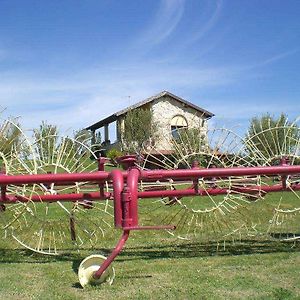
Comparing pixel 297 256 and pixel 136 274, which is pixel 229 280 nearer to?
pixel 136 274

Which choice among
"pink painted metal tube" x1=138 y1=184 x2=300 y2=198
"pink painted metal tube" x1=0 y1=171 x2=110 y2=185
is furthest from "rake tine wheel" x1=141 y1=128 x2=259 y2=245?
"pink painted metal tube" x1=0 y1=171 x2=110 y2=185

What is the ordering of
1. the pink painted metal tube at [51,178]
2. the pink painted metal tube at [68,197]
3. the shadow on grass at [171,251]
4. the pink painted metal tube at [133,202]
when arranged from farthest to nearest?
the shadow on grass at [171,251] < the pink painted metal tube at [68,197] < the pink painted metal tube at [51,178] < the pink painted metal tube at [133,202]

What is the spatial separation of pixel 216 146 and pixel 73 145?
5.86 ft

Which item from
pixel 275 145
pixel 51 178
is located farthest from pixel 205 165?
pixel 51 178

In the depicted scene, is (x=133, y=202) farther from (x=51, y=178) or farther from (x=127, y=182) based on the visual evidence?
(x=51, y=178)

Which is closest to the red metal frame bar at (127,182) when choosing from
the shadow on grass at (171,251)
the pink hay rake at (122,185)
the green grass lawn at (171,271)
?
the pink hay rake at (122,185)

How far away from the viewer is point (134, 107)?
25.3 metres

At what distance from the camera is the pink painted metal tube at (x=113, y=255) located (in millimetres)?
3742

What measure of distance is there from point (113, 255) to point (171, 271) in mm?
1185

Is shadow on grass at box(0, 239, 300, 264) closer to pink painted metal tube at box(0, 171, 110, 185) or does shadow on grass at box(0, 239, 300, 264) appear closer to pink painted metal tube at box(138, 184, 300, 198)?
pink painted metal tube at box(138, 184, 300, 198)

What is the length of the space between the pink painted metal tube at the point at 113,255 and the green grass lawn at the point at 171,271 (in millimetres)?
137

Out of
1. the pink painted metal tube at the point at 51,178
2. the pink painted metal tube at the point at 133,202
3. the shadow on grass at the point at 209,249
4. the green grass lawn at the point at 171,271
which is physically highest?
the pink painted metal tube at the point at 51,178

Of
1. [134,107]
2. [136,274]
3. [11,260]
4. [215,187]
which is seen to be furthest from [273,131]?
[134,107]

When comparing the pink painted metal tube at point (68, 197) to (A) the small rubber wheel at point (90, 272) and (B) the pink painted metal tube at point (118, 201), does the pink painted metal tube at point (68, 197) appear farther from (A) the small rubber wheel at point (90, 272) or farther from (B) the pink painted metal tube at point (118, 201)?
(B) the pink painted metal tube at point (118, 201)
